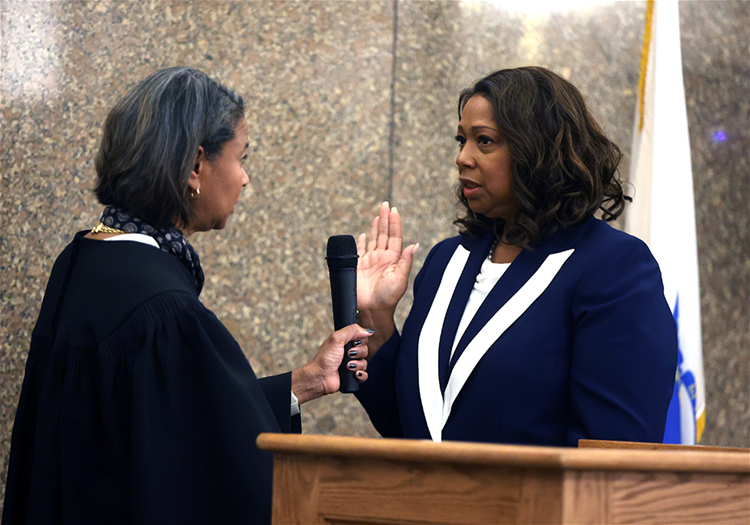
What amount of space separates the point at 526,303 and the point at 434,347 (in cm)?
32

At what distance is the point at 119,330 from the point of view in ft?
5.27

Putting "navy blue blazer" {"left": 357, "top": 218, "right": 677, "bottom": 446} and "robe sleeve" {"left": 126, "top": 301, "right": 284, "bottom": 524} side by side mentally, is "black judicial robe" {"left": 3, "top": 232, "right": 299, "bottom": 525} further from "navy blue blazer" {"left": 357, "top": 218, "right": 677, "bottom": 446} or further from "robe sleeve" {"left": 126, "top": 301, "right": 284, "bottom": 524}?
"navy blue blazer" {"left": 357, "top": 218, "right": 677, "bottom": 446}

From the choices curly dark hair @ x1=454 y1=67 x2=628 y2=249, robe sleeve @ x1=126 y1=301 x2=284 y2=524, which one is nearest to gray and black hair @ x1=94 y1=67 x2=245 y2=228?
robe sleeve @ x1=126 y1=301 x2=284 y2=524

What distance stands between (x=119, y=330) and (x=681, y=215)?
282 centimetres

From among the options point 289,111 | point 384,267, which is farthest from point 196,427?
point 289,111

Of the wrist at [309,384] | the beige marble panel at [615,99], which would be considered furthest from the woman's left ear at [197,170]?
the beige marble panel at [615,99]

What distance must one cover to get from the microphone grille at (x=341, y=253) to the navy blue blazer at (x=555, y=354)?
42 cm

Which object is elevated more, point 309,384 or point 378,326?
point 378,326

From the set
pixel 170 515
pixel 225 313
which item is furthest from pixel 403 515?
pixel 225 313

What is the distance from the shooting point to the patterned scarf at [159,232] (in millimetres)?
1767

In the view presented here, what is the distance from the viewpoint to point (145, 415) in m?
1.54

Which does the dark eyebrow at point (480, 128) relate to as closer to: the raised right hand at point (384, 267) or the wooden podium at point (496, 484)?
the raised right hand at point (384, 267)

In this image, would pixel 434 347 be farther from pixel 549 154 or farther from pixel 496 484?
pixel 496 484

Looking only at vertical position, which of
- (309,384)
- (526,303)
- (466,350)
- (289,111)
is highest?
(289,111)
